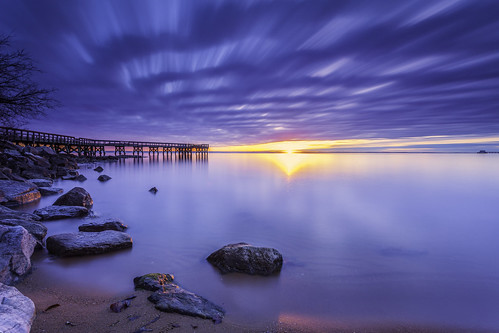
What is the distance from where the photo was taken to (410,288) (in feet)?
14.4

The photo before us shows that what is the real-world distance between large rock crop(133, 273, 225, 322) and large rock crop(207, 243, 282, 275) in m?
1.17

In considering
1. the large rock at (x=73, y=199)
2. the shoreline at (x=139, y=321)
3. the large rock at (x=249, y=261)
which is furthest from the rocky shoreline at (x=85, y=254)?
the large rock at (x=73, y=199)

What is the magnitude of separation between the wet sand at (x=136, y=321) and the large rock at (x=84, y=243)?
136 cm

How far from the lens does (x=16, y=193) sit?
975cm

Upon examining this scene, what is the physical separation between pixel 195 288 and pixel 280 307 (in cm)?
156

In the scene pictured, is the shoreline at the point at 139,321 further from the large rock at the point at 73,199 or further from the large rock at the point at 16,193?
the large rock at the point at 16,193

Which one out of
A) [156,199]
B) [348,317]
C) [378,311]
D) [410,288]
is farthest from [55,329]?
[156,199]

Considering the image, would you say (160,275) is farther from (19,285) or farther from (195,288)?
(19,285)

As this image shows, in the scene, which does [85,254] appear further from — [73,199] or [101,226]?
[73,199]

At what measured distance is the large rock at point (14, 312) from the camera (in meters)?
2.04

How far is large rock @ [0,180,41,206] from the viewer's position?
929 centimetres

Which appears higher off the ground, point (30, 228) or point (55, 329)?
point (30, 228)

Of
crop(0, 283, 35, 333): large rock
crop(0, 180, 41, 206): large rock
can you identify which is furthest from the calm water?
crop(0, 283, 35, 333): large rock

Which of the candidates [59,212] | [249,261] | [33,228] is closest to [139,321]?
[249,261]
